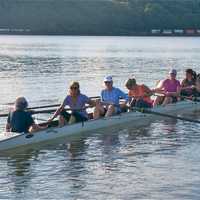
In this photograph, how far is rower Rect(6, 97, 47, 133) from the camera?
19.8m

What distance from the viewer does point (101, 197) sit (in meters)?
15.8

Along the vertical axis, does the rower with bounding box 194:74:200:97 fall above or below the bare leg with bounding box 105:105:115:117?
above

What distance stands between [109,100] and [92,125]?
1.38 m

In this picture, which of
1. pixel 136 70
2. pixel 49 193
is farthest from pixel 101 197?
pixel 136 70

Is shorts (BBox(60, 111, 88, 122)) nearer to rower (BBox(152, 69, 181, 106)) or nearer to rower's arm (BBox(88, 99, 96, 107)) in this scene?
rower's arm (BBox(88, 99, 96, 107))

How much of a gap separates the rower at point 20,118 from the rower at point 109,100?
4357mm

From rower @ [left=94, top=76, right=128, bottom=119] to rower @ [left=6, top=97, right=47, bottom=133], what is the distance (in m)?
4.36

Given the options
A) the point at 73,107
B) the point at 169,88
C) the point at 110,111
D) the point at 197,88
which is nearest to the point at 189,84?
the point at 197,88

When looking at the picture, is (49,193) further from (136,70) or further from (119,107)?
(136,70)

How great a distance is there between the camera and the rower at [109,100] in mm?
24172

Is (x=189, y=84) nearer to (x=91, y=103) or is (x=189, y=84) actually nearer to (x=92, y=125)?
(x=92, y=125)

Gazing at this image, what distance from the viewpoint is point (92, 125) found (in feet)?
77.6

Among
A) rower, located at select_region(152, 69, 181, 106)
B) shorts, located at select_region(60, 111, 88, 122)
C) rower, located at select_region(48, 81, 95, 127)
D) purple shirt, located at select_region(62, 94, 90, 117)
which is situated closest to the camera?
rower, located at select_region(48, 81, 95, 127)

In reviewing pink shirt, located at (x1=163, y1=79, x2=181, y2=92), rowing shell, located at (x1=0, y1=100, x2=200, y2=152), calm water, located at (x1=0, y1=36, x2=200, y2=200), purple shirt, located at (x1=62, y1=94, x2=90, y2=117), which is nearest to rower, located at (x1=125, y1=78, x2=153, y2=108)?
rowing shell, located at (x1=0, y1=100, x2=200, y2=152)
